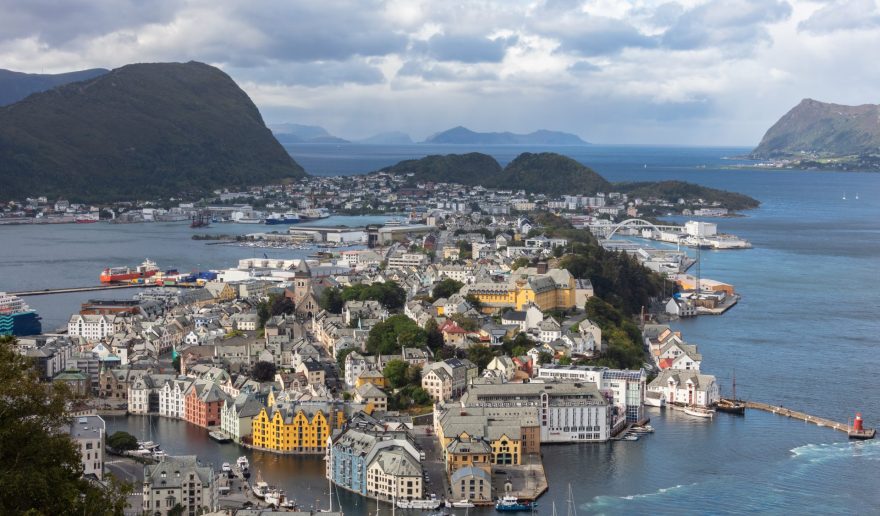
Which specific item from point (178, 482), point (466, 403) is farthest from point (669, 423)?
point (178, 482)

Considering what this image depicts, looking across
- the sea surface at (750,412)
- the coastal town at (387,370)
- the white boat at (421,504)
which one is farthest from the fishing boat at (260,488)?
the white boat at (421,504)

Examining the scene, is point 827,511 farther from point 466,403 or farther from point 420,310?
point 420,310

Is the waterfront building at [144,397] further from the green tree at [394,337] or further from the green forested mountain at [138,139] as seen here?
the green forested mountain at [138,139]

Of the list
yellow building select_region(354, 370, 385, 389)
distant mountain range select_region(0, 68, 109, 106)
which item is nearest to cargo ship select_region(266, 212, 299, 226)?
yellow building select_region(354, 370, 385, 389)

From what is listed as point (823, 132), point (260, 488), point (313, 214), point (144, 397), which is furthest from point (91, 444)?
point (823, 132)

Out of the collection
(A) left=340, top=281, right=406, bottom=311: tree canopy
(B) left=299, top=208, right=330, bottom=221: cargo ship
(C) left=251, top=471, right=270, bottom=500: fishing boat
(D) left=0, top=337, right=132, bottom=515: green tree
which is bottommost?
(C) left=251, top=471, right=270, bottom=500: fishing boat

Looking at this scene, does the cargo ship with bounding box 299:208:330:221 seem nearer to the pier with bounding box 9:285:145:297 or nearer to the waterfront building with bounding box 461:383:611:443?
the pier with bounding box 9:285:145:297
